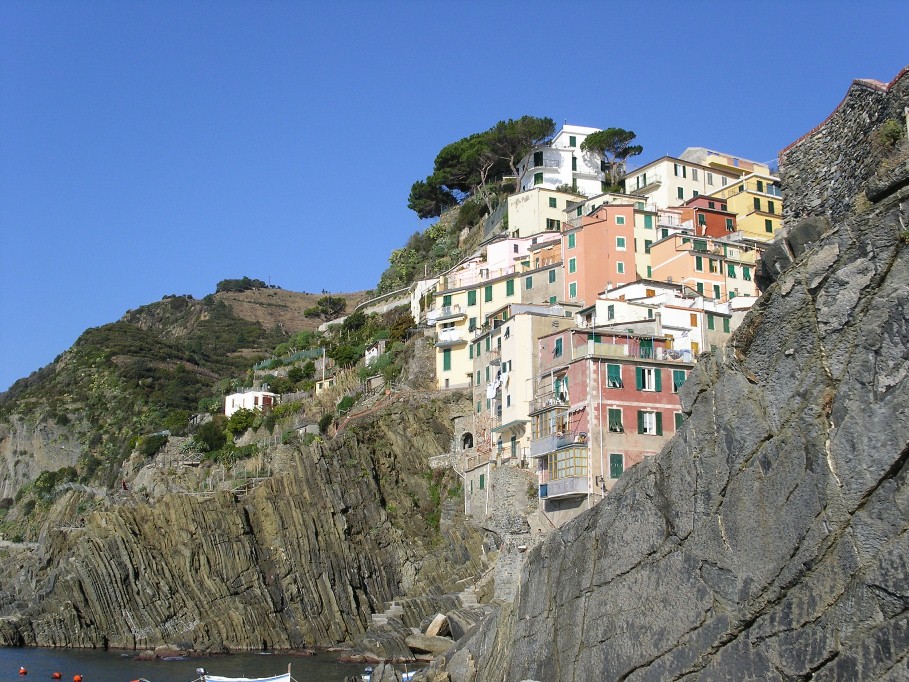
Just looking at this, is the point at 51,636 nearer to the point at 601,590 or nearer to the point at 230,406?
the point at 230,406

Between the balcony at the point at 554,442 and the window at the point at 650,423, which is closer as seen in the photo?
the balcony at the point at 554,442

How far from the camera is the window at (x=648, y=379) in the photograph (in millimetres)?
53656

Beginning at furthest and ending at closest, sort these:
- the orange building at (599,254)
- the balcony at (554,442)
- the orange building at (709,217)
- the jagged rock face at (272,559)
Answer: the orange building at (709,217) < the orange building at (599,254) < the jagged rock face at (272,559) < the balcony at (554,442)

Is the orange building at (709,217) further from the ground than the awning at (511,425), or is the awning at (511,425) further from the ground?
the orange building at (709,217)

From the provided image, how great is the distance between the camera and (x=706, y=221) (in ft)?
268

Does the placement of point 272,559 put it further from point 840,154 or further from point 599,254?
point 840,154

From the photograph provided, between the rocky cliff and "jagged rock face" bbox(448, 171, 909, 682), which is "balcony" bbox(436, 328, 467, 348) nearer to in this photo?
the rocky cliff

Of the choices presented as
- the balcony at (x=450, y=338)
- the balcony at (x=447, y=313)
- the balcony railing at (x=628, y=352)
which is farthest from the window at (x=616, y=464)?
the balcony at (x=447, y=313)

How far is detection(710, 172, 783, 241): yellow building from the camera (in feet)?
272

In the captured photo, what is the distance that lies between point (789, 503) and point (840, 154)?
33.0ft

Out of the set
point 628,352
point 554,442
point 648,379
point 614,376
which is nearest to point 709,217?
point 628,352

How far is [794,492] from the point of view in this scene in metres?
23.5

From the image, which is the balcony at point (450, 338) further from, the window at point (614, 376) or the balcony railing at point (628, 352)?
the window at point (614, 376)

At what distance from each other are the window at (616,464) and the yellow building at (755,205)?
3570cm
